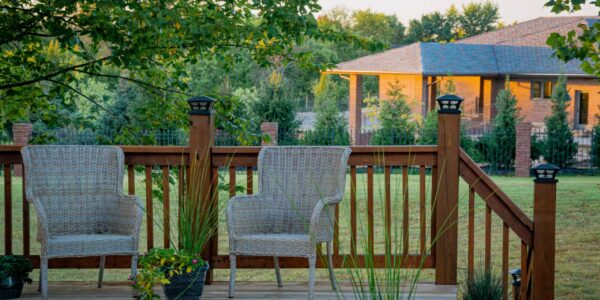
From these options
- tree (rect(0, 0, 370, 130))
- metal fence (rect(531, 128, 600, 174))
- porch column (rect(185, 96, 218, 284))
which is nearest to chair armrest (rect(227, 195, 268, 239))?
porch column (rect(185, 96, 218, 284))

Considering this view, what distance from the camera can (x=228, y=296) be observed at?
4652 millimetres

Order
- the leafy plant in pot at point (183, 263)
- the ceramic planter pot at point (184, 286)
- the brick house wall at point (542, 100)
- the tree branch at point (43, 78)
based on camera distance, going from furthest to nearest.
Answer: the brick house wall at point (542, 100), the tree branch at point (43, 78), the ceramic planter pot at point (184, 286), the leafy plant in pot at point (183, 263)

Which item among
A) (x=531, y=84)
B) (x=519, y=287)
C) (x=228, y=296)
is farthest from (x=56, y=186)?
(x=531, y=84)

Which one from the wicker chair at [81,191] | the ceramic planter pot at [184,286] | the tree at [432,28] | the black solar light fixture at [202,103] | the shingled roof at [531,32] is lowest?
the ceramic planter pot at [184,286]

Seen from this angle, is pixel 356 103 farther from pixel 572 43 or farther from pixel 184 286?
pixel 184 286

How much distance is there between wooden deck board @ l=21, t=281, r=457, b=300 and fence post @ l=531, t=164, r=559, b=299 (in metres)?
0.51

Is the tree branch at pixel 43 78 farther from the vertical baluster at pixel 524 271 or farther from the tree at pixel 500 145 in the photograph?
the tree at pixel 500 145

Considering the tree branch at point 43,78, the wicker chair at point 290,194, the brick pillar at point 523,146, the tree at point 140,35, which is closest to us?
the wicker chair at point 290,194

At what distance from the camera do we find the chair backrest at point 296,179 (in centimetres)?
486

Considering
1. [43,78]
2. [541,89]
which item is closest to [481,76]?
[541,89]

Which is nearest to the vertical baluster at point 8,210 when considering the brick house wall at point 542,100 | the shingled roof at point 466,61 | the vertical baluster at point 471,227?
the vertical baluster at point 471,227

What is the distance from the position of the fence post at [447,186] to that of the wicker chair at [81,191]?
1816mm

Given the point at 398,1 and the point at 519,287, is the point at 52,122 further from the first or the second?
the point at 398,1

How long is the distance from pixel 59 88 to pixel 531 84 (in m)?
21.1
